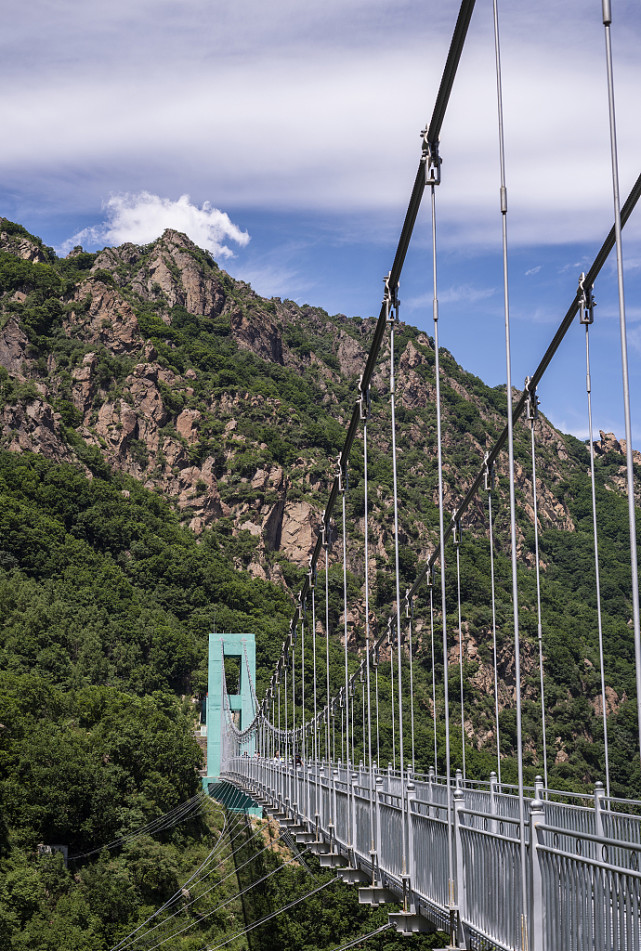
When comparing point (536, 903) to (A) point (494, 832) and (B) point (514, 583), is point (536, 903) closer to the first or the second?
(A) point (494, 832)

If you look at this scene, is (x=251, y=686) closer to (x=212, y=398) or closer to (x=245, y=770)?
(x=245, y=770)

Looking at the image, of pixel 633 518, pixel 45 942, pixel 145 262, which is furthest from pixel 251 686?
pixel 145 262

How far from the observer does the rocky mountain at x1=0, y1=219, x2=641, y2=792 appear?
65500 millimetres

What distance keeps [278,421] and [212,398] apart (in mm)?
6735

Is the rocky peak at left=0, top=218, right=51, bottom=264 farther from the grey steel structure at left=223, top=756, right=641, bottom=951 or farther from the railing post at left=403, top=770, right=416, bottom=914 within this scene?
the railing post at left=403, top=770, right=416, bottom=914

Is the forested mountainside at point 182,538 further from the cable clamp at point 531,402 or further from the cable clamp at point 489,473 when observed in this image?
the cable clamp at point 531,402

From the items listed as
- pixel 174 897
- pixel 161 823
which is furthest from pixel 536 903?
pixel 161 823

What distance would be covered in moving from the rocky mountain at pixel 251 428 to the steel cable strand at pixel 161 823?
14612 millimetres

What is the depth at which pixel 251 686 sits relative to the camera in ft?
162

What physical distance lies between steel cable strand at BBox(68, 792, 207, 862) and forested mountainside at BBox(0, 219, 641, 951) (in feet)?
1.15

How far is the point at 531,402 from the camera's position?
14.3m

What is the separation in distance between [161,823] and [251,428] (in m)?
60.6

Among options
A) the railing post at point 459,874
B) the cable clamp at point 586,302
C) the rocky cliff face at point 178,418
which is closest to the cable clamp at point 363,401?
the cable clamp at point 586,302

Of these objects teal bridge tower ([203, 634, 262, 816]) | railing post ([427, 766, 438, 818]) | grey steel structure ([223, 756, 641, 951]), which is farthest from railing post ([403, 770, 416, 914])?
teal bridge tower ([203, 634, 262, 816])
